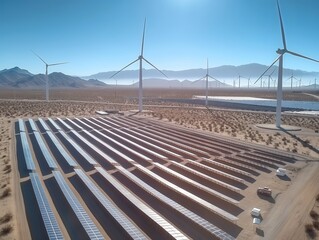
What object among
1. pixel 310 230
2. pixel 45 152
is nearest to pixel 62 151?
pixel 45 152

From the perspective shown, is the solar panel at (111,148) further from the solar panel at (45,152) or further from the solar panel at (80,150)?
the solar panel at (45,152)

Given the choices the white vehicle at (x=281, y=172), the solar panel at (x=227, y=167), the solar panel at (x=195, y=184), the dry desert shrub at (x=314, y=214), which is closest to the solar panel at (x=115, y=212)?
the solar panel at (x=195, y=184)

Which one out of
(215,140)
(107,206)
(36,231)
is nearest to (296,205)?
(107,206)

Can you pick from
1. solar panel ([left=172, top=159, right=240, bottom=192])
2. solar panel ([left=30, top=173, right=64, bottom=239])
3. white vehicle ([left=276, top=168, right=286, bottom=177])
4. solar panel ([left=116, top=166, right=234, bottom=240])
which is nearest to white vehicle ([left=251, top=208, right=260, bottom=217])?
solar panel ([left=116, top=166, right=234, bottom=240])

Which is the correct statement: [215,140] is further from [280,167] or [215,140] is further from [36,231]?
[36,231]

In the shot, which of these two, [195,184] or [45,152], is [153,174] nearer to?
Result: [195,184]

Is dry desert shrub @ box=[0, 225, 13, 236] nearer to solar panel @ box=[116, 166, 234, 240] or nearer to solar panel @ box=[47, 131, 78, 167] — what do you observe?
solar panel @ box=[116, 166, 234, 240]

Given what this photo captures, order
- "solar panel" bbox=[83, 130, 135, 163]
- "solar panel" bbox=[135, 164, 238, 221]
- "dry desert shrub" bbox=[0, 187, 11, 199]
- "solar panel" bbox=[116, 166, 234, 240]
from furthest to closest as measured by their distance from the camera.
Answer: "solar panel" bbox=[83, 130, 135, 163] → "dry desert shrub" bbox=[0, 187, 11, 199] → "solar panel" bbox=[135, 164, 238, 221] → "solar panel" bbox=[116, 166, 234, 240]
